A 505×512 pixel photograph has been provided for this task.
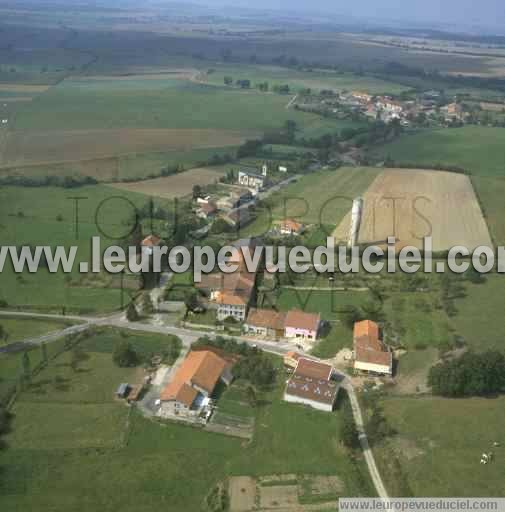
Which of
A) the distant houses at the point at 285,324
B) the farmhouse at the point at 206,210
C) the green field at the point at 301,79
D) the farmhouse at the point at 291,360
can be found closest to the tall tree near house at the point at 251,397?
the farmhouse at the point at 291,360

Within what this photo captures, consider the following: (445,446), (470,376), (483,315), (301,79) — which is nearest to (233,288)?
(470,376)

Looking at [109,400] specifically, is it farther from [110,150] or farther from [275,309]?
[110,150]

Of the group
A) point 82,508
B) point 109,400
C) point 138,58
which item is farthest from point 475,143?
point 138,58

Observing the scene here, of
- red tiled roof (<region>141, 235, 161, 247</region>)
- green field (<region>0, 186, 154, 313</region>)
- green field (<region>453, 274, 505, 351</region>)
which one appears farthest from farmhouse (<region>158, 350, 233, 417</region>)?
red tiled roof (<region>141, 235, 161, 247</region>)

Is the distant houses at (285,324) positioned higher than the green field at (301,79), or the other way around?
the green field at (301,79)

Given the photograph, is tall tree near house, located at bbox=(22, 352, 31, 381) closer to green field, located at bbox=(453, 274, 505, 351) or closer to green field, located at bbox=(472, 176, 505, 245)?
green field, located at bbox=(453, 274, 505, 351)

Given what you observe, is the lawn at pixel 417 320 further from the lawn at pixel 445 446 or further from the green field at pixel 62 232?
the green field at pixel 62 232
